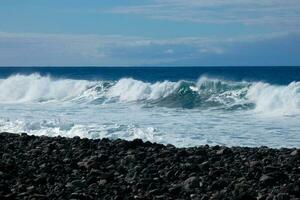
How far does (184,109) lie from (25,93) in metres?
14.6

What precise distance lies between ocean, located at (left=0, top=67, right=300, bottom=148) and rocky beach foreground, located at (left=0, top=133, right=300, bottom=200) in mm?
3004

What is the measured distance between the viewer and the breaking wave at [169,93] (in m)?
26.3

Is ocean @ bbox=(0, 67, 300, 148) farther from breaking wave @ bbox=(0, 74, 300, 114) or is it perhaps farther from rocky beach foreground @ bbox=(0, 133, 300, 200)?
rocky beach foreground @ bbox=(0, 133, 300, 200)

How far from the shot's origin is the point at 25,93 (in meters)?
37.3

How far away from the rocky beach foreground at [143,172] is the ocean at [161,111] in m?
3.00

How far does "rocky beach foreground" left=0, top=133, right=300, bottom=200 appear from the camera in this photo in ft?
25.3

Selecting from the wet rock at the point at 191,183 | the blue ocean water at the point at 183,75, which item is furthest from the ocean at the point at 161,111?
the blue ocean water at the point at 183,75

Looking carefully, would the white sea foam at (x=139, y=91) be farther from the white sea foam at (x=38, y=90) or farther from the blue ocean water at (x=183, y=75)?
the blue ocean water at (x=183, y=75)

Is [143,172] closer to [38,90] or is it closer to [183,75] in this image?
[38,90]

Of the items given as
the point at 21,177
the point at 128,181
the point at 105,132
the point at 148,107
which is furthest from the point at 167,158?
the point at 148,107

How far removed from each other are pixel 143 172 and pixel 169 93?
77.6ft

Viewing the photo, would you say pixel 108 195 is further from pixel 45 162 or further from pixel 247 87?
pixel 247 87

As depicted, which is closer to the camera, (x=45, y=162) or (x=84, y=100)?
(x=45, y=162)

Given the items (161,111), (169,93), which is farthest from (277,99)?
(169,93)
